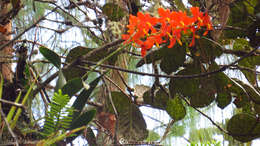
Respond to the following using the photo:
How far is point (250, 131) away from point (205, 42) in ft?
0.85

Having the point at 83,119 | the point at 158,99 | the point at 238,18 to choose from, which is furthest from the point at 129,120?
the point at 238,18

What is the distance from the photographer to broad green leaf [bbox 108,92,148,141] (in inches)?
31.0

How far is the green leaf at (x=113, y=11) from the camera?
0.78 metres

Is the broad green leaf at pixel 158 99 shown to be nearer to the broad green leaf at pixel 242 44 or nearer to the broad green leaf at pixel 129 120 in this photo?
the broad green leaf at pixel 129 120

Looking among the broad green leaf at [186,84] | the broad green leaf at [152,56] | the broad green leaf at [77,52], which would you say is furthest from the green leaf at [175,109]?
the broad green leaf at [77,52]

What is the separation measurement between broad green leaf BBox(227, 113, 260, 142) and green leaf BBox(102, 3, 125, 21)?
39 centimetres

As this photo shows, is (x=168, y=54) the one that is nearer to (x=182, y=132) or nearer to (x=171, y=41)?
(x=171, y=41)

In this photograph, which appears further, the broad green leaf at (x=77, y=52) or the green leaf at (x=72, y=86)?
the broad green leaf at (x=77, y=52)

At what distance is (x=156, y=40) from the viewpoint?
0.69m

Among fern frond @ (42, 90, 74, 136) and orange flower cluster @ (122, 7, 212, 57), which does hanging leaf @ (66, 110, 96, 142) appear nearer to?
fern frond @ (42, 90, 74, 136)

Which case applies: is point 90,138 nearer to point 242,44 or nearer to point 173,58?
point 173,58

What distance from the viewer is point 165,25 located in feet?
2.22

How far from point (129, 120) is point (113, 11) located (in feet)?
0.94

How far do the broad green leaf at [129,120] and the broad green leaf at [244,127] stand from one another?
0.74 feet
